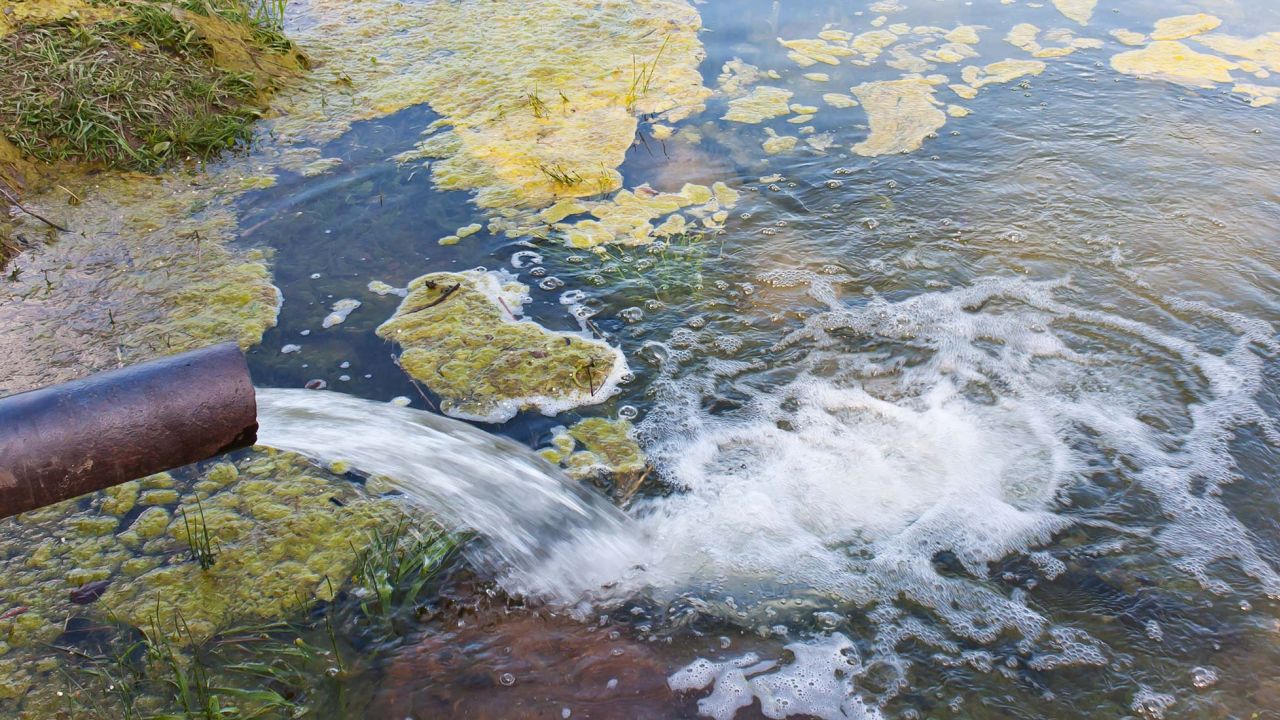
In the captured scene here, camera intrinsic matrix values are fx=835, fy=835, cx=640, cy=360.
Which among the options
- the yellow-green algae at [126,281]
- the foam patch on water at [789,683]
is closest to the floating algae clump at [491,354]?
the yellow-green algae at [126,281]

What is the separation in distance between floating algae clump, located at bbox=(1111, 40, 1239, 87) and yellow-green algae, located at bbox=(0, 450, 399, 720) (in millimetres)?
4999

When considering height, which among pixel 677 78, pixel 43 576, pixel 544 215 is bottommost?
pixel 43 576

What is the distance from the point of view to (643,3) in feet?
19.4

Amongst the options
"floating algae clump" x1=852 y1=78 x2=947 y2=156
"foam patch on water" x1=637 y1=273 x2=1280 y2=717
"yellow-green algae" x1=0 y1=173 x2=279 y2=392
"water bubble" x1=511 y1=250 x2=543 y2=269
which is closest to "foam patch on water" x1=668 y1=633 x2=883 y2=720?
"foam patch on water" x1=637 y1=273 x2=1280 y2=717

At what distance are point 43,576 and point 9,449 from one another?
3.66ft

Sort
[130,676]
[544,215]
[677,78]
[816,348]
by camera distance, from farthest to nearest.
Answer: [677,78] → [544,215] → [816,348] → [130,676]

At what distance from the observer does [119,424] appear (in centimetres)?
149

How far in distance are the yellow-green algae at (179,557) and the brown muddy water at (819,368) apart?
0.02 metres

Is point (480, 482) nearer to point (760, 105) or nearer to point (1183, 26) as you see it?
point (760, 105)

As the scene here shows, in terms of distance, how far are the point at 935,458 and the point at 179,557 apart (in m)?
2.30

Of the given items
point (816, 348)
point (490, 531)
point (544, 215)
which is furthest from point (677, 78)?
point (490, 531)

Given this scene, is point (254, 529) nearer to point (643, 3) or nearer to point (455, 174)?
point (455, 174)

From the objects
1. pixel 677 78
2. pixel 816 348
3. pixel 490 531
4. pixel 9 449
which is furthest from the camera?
pixel 677 78

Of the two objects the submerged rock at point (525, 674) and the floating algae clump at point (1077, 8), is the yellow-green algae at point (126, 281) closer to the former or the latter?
the submerged rock at point (525, 674)
